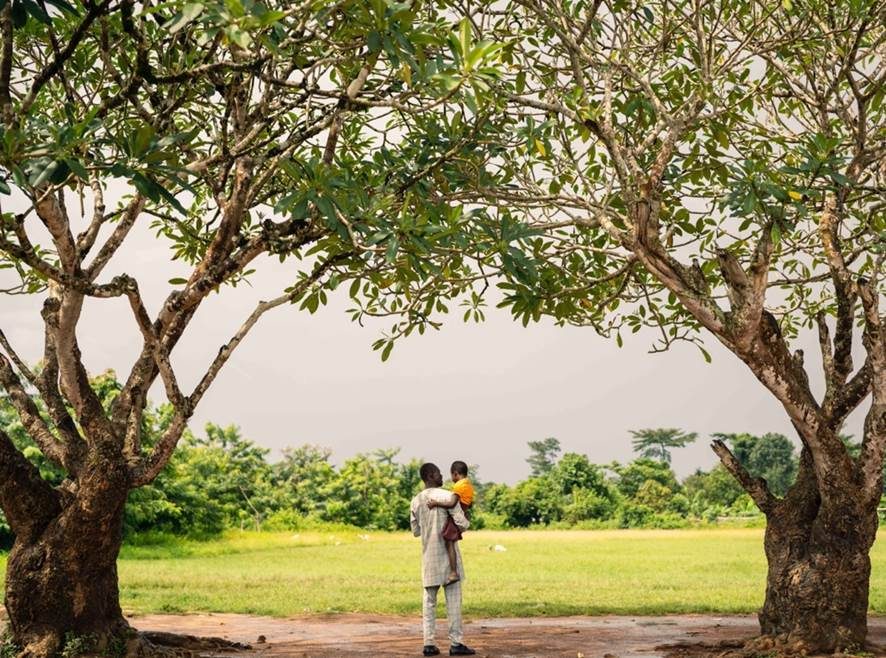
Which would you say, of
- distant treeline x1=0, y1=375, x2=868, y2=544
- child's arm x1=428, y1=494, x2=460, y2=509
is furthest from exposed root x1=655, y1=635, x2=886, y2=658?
distant treeline x1=0, y1=375, x2=868, y2=544

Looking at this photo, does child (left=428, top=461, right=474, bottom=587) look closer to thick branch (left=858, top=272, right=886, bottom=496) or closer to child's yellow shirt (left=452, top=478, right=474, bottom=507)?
child's yellow shirt (left=452, top=478, right=474, bottom=507)

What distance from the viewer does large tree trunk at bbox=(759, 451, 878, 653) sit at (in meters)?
10.2

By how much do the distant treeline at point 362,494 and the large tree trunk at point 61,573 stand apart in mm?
19080

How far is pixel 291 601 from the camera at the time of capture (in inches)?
623

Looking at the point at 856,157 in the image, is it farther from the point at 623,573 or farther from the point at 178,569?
the point at 178,569

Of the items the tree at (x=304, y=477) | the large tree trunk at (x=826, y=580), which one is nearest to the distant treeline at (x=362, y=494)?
the tree at (x=304, y=477)

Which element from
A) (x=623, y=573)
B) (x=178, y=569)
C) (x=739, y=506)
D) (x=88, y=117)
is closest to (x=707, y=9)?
(x=88, y=117)

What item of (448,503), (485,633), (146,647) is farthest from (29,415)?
(485,633)

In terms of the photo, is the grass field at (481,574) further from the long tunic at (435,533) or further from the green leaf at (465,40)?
the green leaf at (465,40)

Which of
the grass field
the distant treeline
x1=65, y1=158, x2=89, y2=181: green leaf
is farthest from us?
the distant treeline

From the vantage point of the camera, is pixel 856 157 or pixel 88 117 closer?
pixel 88 117

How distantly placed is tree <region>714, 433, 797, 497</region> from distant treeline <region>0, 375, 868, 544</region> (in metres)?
10.7

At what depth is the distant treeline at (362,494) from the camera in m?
30.9

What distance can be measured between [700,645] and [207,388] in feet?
17.9
